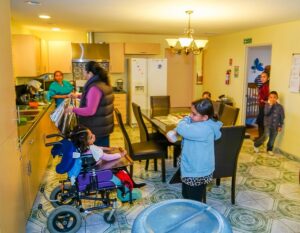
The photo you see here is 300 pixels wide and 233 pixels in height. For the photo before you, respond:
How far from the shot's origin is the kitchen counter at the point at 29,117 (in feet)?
8.89

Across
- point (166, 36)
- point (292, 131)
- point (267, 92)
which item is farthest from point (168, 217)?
point (166, 36)

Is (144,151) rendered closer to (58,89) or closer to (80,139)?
(80,139)

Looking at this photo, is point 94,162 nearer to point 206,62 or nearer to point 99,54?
point 99,54

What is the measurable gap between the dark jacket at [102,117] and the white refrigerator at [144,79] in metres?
3.45

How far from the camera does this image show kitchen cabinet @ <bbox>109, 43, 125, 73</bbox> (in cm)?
673

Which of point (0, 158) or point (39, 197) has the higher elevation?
point (0, 158)

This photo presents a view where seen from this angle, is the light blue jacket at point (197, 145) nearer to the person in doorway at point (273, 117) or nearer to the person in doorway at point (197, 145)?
the person in doorway at point (197, 145)

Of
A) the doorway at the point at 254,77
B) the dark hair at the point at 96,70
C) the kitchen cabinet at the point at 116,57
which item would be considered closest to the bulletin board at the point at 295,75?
the doorway at the point at 254,77

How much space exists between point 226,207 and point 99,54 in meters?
4.67

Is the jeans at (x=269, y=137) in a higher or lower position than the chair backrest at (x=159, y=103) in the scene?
lower

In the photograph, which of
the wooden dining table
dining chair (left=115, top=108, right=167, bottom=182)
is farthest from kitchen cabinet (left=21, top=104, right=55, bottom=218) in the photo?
the wooden dining table

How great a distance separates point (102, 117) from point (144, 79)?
3.71 metres

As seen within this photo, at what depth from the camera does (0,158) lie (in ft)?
5.62

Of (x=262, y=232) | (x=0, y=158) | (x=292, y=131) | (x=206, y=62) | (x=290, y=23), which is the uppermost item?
(x=290, y=23)
